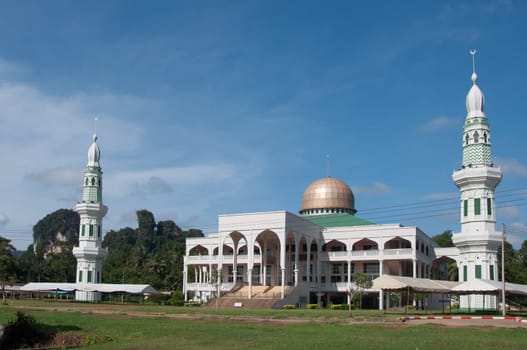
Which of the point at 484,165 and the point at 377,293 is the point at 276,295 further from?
the point at 484,165

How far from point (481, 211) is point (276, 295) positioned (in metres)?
19.2

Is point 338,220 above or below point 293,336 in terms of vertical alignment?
above

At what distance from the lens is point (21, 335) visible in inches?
845

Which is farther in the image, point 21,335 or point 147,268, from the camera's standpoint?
point 147,268

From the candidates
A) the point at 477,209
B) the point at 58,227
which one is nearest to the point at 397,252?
the point at 477,209

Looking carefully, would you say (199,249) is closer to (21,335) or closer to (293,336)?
(293,336)

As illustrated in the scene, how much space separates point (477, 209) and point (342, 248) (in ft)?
59.6

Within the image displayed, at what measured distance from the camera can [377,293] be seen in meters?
59.8

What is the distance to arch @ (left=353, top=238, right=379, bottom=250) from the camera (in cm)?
6283

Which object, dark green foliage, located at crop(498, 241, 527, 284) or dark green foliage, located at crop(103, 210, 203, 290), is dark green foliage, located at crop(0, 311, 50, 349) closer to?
dark green foliage, located at crop(498, 241, 527, 284)

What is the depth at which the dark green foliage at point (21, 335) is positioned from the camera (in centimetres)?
2089

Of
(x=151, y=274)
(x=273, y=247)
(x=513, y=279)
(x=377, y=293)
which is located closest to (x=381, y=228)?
(x=377, y=293)

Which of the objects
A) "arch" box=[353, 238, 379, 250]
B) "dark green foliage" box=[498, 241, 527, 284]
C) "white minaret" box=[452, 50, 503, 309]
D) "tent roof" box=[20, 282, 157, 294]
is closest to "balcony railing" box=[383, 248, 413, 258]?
Answer: "arch" box=[353, 238, 379, 250]

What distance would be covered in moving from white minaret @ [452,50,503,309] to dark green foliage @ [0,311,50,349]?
35912 mm
